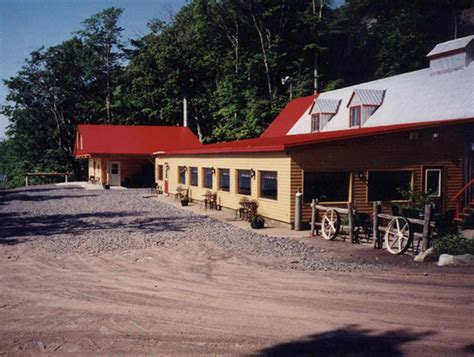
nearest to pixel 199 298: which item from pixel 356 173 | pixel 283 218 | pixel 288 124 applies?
pixel 283 218

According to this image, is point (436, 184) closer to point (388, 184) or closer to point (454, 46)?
point (388, 184)

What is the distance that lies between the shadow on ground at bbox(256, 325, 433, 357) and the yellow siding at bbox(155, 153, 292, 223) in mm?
10636

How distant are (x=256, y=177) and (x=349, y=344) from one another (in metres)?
13.8

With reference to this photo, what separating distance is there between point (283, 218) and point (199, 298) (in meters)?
9.68

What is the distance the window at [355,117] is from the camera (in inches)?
1086

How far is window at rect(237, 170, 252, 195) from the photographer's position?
68.6 ft

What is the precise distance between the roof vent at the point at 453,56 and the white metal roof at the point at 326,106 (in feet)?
19.6

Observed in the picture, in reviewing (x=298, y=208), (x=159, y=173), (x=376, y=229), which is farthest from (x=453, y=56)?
(x=159, y=173)

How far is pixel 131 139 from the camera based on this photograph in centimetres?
4359

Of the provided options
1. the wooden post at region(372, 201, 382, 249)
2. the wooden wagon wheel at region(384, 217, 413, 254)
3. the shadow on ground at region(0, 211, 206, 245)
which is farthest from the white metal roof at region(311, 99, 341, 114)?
the wooden wagon wheel at region(384, 217, 413, 254)

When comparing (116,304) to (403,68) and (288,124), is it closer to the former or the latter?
(288,124)

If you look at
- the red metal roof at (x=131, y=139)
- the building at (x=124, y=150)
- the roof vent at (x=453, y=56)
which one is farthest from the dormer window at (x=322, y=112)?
the red metal roof at (x=131, y=139)

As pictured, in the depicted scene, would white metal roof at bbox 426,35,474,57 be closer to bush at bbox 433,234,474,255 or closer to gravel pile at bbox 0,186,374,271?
gravel pile at bbox 0,186,374,271

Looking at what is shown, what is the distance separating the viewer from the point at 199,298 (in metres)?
8.24
